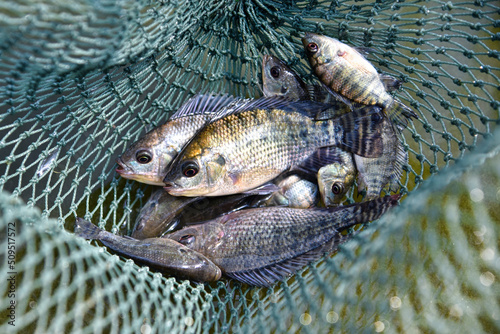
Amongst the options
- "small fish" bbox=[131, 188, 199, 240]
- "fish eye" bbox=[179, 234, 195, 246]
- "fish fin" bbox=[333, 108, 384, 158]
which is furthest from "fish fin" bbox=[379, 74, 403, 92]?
"fish eye" bbox=[179, 234, 195, 246]

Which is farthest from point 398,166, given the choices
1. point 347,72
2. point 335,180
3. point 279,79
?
point 279,79

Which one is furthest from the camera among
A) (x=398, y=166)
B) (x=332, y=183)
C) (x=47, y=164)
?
(x=398, y=166)

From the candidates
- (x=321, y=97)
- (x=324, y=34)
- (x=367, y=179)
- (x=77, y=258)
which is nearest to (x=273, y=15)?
(x=324, y=34)

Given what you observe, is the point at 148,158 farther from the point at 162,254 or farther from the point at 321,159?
the point at 321,159

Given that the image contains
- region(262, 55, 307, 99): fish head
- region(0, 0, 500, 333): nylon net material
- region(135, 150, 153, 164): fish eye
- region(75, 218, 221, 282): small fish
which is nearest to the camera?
region(0, 0, 500, 333): nylon net material

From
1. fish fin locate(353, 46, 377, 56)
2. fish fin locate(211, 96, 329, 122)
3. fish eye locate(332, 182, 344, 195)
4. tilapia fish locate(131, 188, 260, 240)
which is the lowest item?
tilapia fish locate(131, 188, 260, 240)

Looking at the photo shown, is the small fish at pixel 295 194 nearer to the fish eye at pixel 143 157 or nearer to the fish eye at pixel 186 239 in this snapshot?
the fish eye at pixel 186 239

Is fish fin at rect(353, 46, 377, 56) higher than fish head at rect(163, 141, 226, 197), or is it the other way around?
fish fin at rect(353, 46, 377, 56)

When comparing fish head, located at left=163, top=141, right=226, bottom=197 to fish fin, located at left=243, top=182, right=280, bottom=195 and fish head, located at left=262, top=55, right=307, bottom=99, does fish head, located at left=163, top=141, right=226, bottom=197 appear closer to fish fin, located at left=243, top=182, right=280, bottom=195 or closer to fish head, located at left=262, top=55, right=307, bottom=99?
fish fin, located at left=243, top=182, right=280, bottom=195
